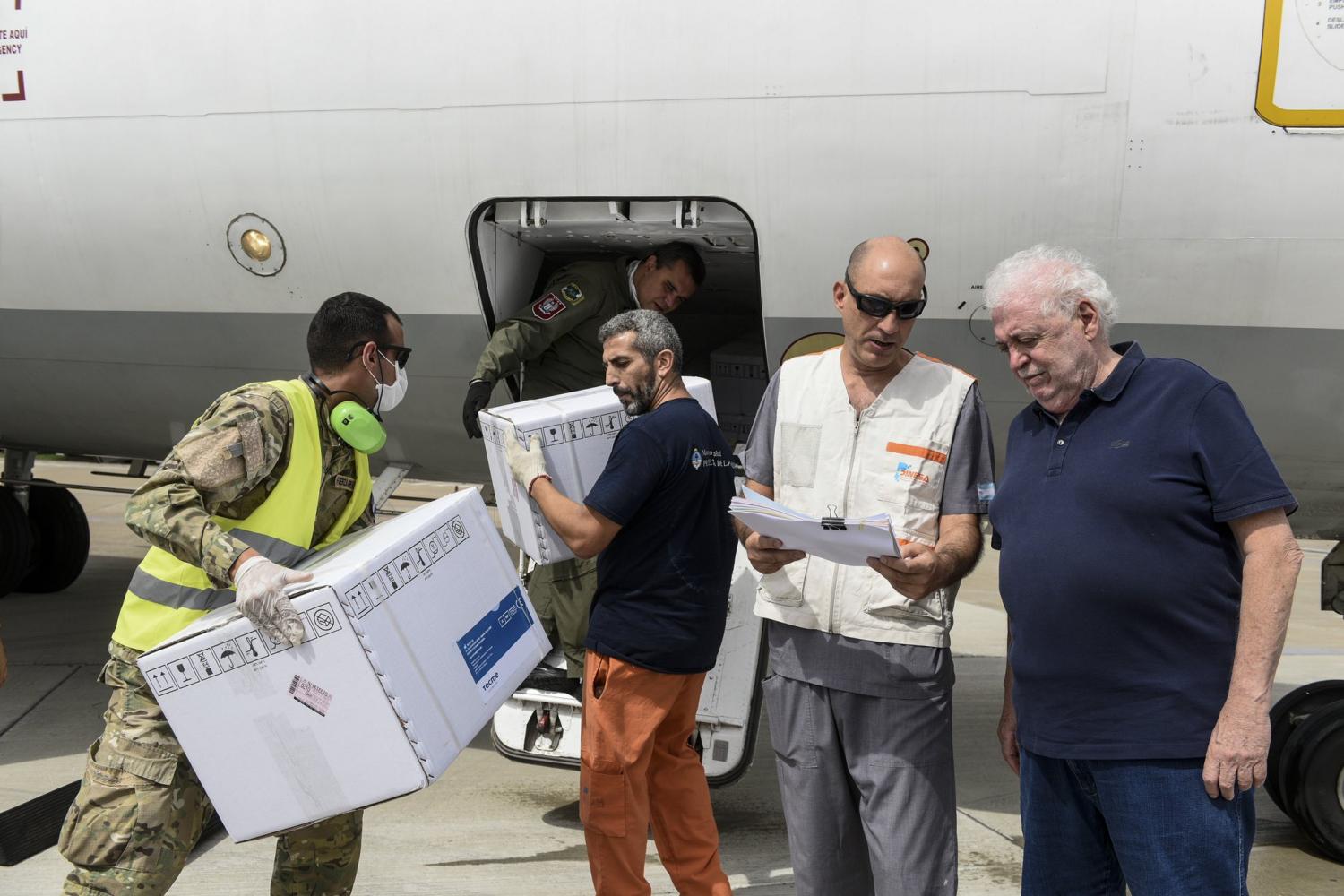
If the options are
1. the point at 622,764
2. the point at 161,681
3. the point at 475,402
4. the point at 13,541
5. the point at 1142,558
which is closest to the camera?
the point at 1142,558

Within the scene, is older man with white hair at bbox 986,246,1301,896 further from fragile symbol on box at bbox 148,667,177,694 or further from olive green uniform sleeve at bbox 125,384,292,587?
fragile symbol on box at bbox 148,667,177,694

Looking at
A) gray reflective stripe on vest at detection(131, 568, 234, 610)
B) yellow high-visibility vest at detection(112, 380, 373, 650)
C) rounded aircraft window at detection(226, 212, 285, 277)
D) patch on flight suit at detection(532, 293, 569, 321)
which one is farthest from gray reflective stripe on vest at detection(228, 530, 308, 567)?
rounded aircraft window at detection(226, 212, 285, 277)

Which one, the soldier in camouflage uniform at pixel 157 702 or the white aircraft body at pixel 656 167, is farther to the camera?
the white aircraft body at pixel 656 167

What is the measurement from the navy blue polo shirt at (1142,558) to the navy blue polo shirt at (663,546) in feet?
3.82

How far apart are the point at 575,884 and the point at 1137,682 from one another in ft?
8.15

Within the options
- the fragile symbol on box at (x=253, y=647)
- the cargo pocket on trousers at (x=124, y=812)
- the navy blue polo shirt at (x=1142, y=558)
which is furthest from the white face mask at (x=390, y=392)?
the navy blue polo shirt at (x=1142, y=558)

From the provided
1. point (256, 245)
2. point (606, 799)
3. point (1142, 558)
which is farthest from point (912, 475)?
point (256, 245)

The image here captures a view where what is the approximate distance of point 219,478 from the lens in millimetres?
A: 2771

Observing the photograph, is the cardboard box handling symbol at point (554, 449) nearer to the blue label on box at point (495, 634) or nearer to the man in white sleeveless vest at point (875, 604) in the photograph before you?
the blue label on box at point (495, 634)

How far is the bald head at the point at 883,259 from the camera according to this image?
2865 mm

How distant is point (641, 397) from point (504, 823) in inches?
85.8

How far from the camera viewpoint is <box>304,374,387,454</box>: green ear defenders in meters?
3.00

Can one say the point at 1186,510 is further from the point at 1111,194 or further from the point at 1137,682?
the point at 1111,194

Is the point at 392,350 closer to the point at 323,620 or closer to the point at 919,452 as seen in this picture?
the point at 323,620
